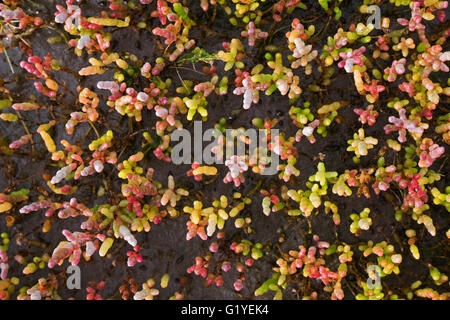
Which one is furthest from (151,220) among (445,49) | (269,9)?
(445,49)

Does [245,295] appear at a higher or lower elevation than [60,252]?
lower

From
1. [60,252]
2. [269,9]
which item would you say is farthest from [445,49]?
[60,252]

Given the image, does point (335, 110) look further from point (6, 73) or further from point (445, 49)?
point (6, 73)

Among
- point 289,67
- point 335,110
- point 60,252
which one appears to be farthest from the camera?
point 289,67

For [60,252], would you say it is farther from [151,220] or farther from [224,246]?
[224,246]

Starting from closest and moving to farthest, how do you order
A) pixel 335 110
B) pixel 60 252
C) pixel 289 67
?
pixel 60 252
pixel 335 110
pixel 289 67

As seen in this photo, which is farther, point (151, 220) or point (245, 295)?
point (245, 295)

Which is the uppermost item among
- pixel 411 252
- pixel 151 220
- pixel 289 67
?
pixel 289 67
